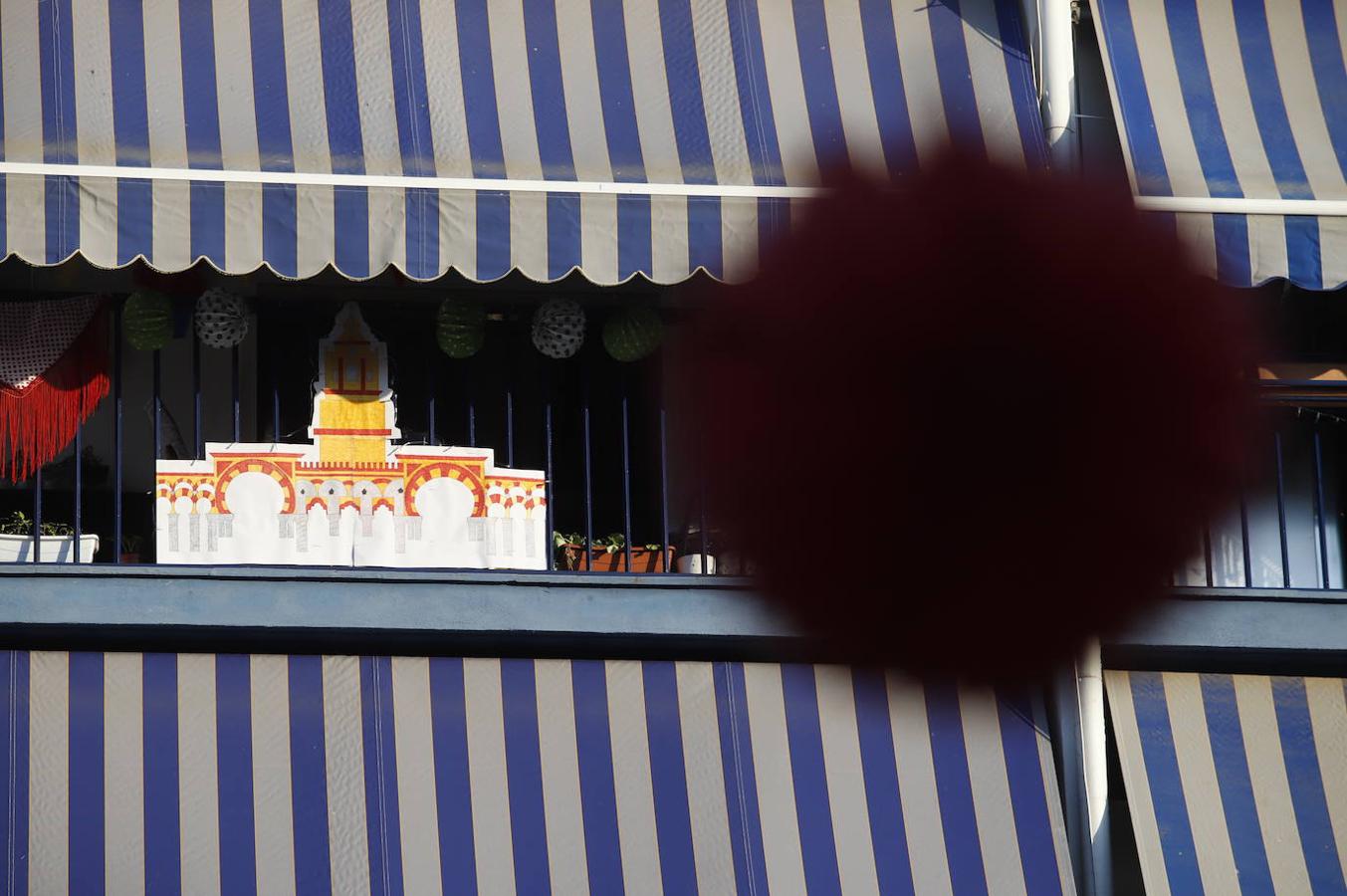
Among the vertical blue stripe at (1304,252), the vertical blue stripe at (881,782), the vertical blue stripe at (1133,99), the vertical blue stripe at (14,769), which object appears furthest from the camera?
the vertical blue stripe at (1133,99)

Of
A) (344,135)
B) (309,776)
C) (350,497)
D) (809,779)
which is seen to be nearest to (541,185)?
(344,135)

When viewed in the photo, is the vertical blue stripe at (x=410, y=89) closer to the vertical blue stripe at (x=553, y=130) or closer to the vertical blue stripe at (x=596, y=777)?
the vertical blue stripe at (x=553, y=130)

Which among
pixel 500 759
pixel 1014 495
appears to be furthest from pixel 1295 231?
pixel 500 759

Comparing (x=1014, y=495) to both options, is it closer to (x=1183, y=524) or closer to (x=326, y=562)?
(x=1183, y=524)

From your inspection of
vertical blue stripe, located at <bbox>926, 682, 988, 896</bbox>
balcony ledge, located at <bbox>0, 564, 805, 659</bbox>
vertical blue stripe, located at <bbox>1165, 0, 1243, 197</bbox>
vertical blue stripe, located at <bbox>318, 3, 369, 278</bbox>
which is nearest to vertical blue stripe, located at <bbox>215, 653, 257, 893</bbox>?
balcony ledge, located at <bbox>0, 564, 805, 659</bbox>

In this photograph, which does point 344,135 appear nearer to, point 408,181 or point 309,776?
point 408,181

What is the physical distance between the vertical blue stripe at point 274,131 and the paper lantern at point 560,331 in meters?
1.21

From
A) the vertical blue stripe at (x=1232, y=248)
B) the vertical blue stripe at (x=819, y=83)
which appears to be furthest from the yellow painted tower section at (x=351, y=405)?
the vertical blue stripe at (x=1232, y=248)

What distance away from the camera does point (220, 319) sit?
7652 millimetres

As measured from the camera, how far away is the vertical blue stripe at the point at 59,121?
7.06 meters

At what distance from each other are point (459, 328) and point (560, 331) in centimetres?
44

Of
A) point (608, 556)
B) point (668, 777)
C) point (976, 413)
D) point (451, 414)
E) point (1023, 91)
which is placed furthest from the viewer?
point (976, 413)

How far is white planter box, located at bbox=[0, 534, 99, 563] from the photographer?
760 centimetres

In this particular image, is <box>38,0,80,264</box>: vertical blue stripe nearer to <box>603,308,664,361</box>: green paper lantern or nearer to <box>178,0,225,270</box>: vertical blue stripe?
<box>178,0,225,270</box>: vertical blue stripe
